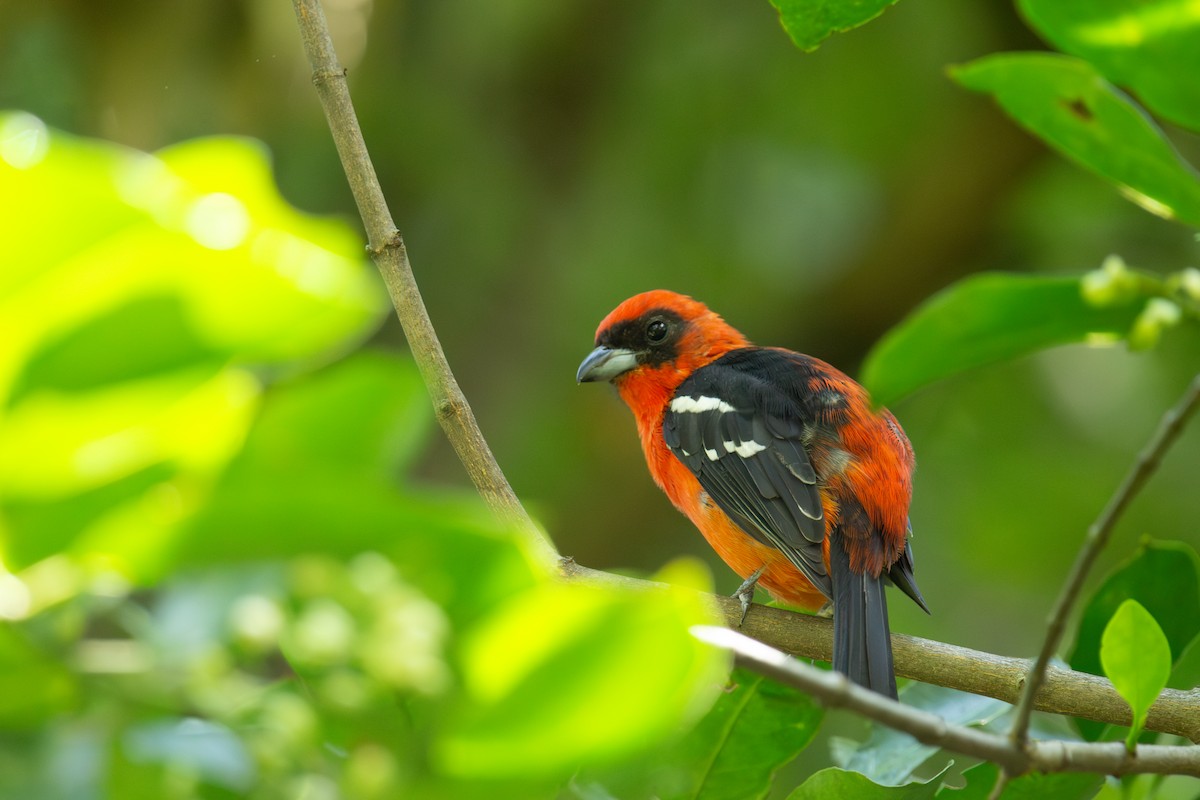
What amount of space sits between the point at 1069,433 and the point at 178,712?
7.55m

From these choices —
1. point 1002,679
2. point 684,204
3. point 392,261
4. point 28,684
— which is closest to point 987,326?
point 28,684

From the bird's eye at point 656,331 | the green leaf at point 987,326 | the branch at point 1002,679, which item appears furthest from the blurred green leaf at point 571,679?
the bird's eye at point 656,331

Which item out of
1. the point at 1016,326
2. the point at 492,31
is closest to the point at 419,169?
the point at 492,31

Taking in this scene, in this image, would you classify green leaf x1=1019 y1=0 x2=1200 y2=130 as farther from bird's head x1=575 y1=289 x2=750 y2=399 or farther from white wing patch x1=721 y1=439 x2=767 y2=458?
bird's head x1=575 y1=289 x2=750 y2=399

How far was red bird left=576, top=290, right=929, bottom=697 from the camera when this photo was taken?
156 inches

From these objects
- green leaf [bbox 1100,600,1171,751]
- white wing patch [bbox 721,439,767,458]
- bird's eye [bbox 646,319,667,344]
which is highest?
green leaf [bbox 1100,600,1171,751]

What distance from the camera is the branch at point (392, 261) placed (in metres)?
3.00

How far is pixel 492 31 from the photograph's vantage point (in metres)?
7.83

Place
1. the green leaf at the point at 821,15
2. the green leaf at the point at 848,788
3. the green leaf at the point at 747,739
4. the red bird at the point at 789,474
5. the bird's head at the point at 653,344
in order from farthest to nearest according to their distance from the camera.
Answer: the bird's head at the point at 653,344
the red bird at the point at 789,474
the green leaf at the point at 747,739
the green leaf at the point at 848,788
the green leaf at the point at 821,15

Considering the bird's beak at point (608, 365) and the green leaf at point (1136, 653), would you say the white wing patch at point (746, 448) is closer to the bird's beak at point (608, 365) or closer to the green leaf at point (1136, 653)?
the bird's beak at point (608, 365)

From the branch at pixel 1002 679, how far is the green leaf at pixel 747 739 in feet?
1.03

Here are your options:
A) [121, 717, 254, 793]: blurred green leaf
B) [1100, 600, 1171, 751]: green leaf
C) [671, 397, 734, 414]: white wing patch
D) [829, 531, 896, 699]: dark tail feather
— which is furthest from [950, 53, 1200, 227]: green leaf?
[671, 397, 734, 414]: white wing patch

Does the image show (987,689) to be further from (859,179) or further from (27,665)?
(859,179)

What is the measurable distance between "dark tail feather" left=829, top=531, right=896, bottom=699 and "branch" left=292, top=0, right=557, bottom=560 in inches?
38.1
